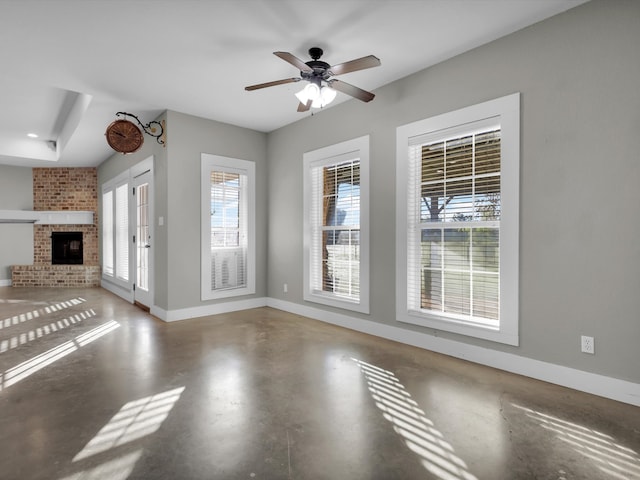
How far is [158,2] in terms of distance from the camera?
2.45 metres

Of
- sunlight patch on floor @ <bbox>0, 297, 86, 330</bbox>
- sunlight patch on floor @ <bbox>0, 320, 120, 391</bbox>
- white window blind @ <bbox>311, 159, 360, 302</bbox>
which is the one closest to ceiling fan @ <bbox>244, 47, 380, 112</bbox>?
white window blind @ <bbox>311, 159, 360, 302</bbox>

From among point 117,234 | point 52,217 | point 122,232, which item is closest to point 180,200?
point 122,232

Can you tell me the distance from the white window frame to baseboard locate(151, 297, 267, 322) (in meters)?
1.71

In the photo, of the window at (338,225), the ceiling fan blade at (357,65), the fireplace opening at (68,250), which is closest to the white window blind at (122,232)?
the fireplace opening at (68,250)

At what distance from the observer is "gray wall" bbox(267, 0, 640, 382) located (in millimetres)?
2342

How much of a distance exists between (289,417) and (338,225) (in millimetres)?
2723

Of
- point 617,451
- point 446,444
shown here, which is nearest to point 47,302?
point 446,444

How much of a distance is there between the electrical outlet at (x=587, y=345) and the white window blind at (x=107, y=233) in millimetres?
7809

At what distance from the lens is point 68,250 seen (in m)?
8.33

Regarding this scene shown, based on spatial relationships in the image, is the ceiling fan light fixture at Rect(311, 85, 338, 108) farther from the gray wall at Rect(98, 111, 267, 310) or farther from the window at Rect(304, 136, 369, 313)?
the gray wall at Rect(98, 111, 267, 310)

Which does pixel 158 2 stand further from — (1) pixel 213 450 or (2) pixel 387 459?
(2) pixel 387 459

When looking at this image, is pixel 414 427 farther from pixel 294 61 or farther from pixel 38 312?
pixel 38 312

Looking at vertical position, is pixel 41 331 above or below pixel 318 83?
below

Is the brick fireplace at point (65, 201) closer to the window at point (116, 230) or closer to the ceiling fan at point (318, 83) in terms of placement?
the window at point (116, 230)
